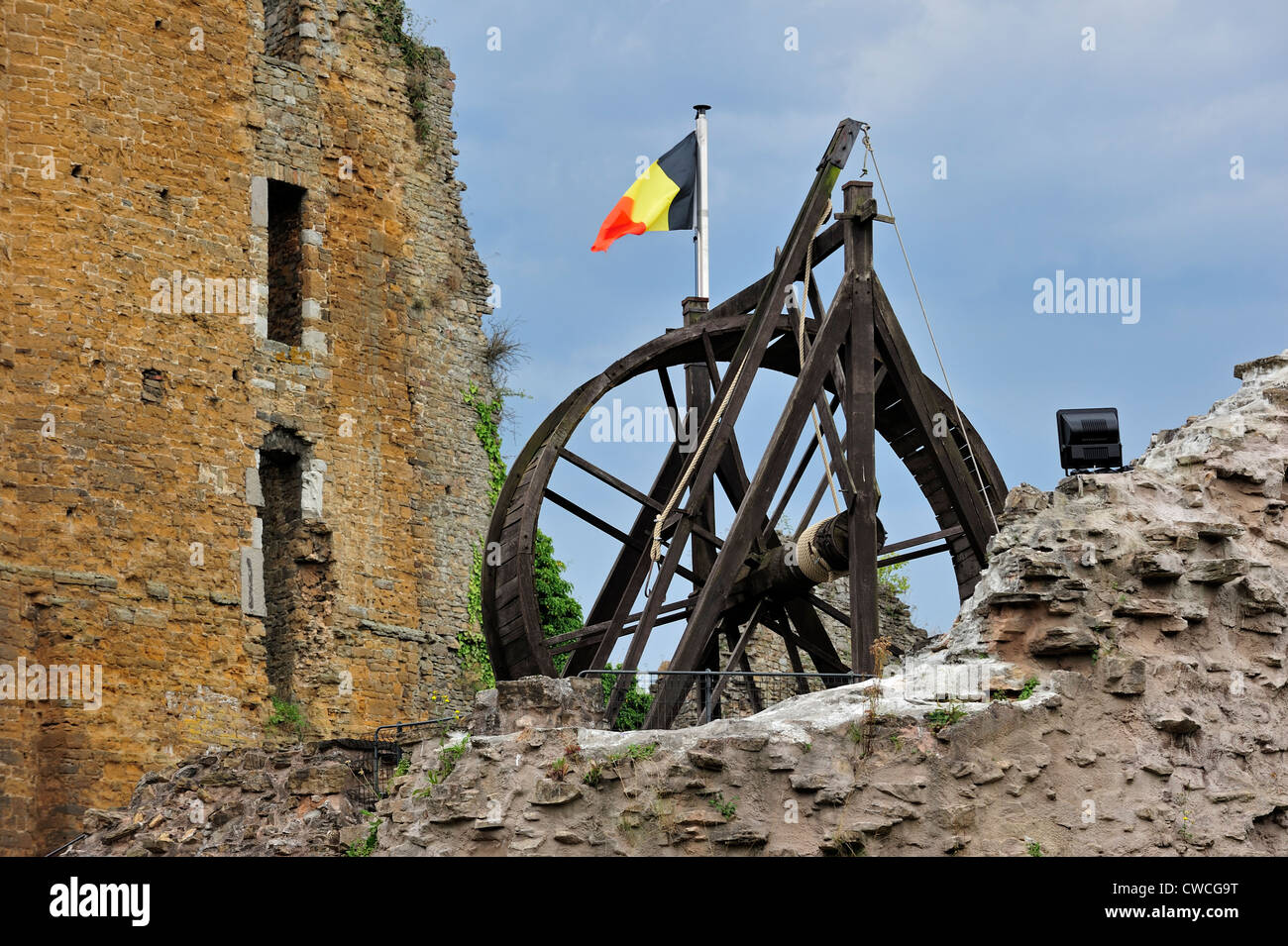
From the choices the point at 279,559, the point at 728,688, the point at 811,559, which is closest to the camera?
the point at 811,559

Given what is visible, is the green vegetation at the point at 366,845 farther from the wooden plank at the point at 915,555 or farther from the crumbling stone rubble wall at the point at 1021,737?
the wooden plank at the point at 915,555

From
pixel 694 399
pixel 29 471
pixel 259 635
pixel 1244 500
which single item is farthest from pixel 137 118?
pixel 1244 500

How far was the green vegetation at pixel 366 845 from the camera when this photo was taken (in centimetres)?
1182

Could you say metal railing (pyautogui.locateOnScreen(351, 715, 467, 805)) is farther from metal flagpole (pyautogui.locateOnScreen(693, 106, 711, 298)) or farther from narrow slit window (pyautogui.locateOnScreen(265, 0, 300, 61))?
narrow slit window (pyautogui.locateOnScreen(265, 0, 300, 61))

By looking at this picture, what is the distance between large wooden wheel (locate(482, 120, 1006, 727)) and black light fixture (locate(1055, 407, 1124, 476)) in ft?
8.84

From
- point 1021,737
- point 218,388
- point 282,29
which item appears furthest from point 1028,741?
point 282,29

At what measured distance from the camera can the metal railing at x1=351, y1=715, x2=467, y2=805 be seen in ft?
40.8

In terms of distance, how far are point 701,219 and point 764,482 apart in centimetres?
360

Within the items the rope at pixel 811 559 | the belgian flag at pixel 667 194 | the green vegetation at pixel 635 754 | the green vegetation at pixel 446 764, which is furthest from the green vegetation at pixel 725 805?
the belgian flag at pixel 667 194

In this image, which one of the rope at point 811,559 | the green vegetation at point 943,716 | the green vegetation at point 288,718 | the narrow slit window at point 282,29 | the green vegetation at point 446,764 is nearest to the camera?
the green vegetation at point 943,716

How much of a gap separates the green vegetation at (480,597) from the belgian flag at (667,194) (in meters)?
5.25

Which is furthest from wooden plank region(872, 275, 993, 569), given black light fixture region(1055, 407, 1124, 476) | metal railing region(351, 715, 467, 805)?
metal railing region(351, 715, 467, 805)

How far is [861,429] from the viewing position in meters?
14.2

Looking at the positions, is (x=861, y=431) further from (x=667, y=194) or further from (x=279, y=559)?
(x=279, y=559)
